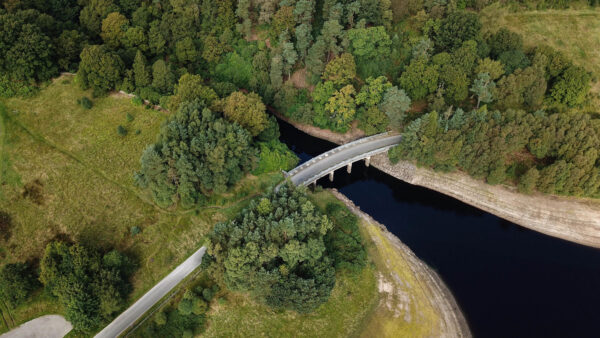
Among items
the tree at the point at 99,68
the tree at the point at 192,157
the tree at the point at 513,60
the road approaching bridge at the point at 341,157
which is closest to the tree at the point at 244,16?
the tree at the point at 99,68

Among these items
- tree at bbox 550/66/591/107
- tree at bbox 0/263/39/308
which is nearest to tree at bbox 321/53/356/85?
tree at bbox 550/66/591/107

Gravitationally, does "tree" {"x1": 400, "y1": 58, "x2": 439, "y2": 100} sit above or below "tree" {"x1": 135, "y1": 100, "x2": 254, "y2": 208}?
above

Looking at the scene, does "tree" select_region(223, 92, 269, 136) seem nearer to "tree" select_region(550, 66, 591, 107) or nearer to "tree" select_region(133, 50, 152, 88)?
"tree" select_region(133, 50, 152, 88)

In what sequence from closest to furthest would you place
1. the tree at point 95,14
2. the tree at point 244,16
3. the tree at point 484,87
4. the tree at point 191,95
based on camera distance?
the tree at point 191,95, the tree at point 484,87, the tree at point 95,14, the tree at point 244,16

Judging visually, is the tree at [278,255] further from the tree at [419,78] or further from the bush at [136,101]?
the tree at [419,78]

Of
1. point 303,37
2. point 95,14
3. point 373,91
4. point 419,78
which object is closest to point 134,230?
point 303,37
